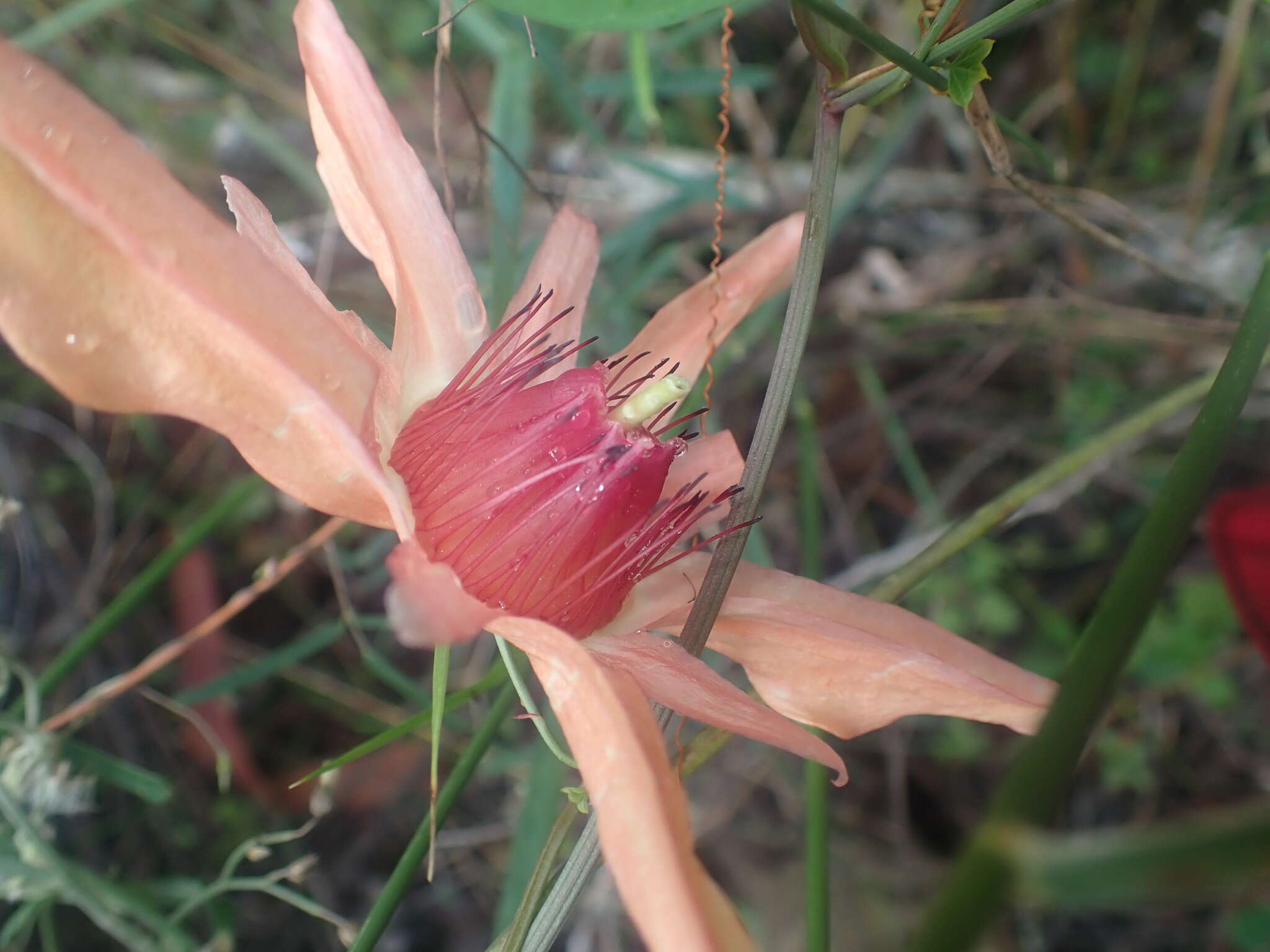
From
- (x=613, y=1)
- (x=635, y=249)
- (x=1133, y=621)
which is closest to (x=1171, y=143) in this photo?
(x=635, y=249)

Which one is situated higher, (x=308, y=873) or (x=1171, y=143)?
(x=1171, y=143)

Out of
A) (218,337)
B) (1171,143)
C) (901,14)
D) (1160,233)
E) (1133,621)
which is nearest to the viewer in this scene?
(1133,621)

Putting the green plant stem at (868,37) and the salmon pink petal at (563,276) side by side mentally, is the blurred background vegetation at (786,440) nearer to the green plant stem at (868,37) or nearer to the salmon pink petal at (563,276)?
the salmon pink petal at (563,276)

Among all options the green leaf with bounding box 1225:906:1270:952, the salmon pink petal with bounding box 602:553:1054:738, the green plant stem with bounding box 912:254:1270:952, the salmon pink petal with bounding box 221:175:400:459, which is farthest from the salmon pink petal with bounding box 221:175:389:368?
the green leaf with bounding box 1225:906:1270:952

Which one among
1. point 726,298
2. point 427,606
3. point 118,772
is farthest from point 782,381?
point 118,772

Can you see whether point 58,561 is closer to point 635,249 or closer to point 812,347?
point 635,249

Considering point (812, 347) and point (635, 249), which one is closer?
point (635, 249)

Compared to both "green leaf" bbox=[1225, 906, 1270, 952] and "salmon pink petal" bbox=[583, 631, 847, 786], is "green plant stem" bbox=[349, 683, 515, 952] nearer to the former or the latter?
"salmon pink petal" bbox=[583, 631, 847, 786]
